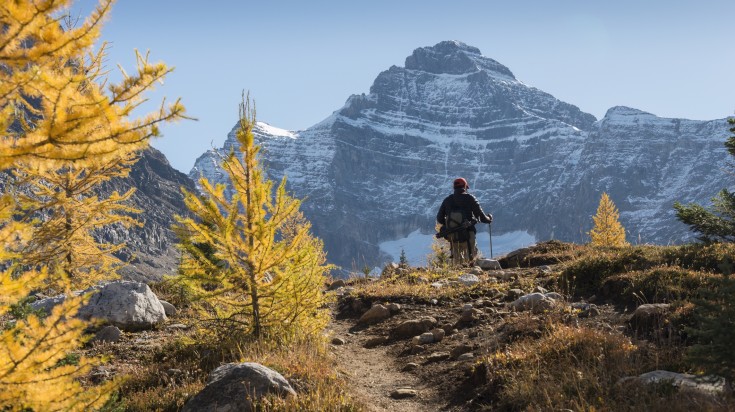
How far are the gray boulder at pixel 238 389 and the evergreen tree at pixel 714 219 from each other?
1052 centimetres

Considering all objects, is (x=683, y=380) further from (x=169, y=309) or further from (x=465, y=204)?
(x=465, y=204)

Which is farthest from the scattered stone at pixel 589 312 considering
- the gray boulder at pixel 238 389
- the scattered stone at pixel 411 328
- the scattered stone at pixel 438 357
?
the gray boulder at pixel 238 389

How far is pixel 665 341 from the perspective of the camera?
5.43 meters

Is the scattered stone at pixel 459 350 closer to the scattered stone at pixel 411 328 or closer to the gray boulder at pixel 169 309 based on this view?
the scattered stone at pixel 411 328

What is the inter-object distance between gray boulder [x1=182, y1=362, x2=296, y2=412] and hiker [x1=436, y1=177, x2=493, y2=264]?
30.3ft

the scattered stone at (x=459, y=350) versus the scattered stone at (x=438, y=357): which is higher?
the scattered stone at (x=459, y=350)

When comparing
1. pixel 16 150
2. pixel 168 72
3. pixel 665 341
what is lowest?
pixel 665 341

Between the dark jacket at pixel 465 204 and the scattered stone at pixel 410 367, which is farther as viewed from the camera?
the dark jacket at pixel 465 204

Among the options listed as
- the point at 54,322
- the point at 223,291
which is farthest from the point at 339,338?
the point at 54,322

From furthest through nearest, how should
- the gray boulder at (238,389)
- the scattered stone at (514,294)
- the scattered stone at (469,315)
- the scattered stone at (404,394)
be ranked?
1. the scattered stone at (514,294)
2. the scattered stone at (469,315)
3. the scattered stone at (404,394)
4. the gray boulder at (238,389)

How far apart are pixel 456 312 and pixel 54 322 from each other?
22.0 ft

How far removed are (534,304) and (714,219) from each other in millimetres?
7691

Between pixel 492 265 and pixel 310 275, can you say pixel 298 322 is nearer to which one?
pixel 310 275

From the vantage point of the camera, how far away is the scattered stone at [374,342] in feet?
26.9
